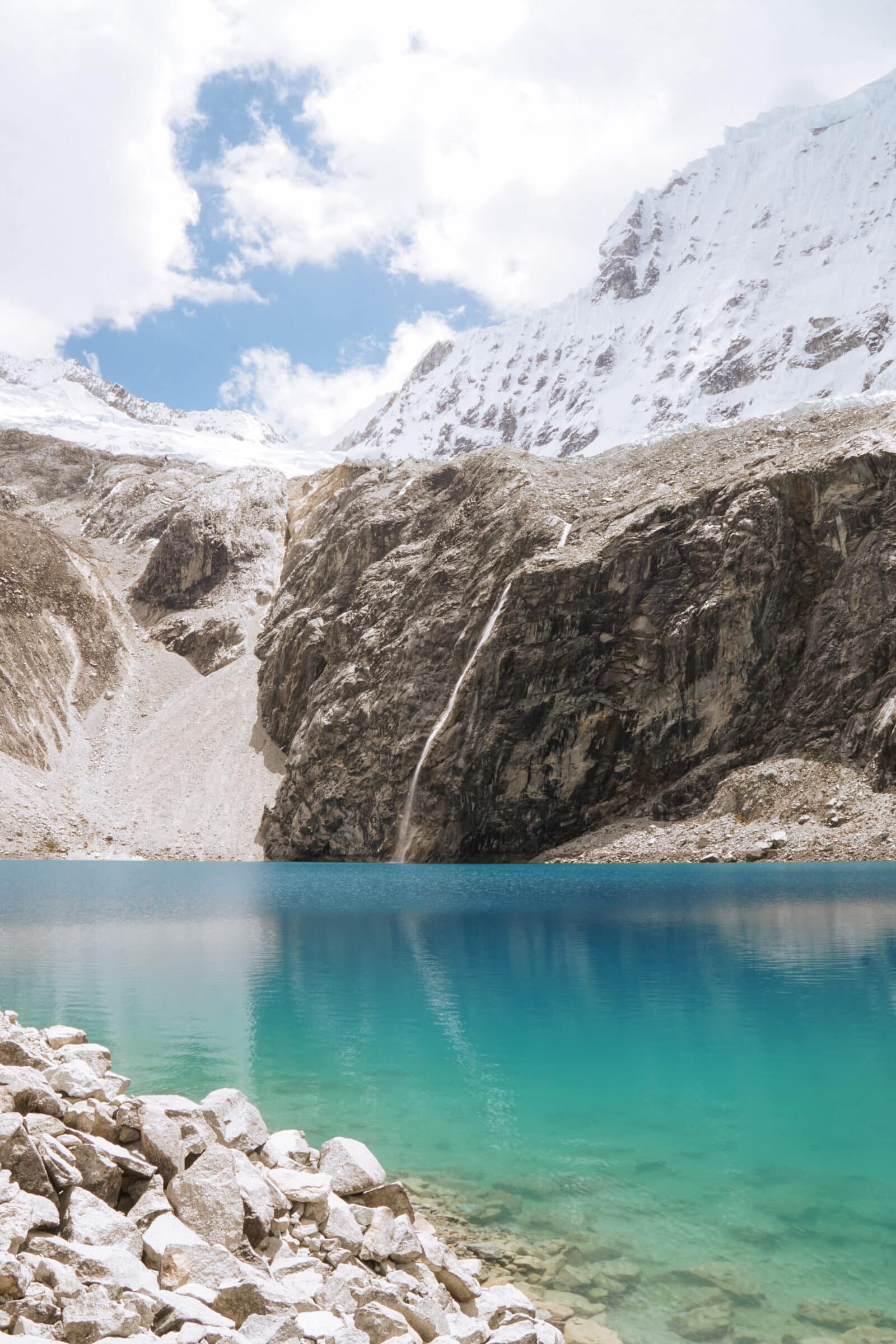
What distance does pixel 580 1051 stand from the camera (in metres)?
16.9

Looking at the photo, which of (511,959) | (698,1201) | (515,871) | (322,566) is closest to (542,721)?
(515,871)

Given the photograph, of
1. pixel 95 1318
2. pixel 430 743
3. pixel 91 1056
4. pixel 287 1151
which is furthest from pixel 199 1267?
pixel 430 743

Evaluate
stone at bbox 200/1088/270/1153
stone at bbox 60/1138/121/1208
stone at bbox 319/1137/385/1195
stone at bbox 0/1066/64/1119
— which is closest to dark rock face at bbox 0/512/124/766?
stone at bbox 200/1088/270/1153

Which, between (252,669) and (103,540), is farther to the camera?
(103,540)

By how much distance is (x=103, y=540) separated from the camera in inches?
5271

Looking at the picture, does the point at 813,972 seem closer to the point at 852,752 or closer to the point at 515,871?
the point at 515,871

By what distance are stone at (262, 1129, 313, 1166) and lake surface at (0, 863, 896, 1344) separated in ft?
6.62

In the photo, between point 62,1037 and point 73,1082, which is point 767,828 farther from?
point 73,1082

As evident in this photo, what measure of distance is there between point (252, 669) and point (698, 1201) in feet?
301

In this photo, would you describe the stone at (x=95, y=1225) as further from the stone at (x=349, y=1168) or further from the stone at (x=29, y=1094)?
the stone at (x=349, y=1168)

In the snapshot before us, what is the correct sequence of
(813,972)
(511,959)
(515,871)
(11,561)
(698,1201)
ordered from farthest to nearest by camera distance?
(11,561) → (515,871) → (511,959) → (813,972) → (698,1201)

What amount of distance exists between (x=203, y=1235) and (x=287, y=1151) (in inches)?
97.6

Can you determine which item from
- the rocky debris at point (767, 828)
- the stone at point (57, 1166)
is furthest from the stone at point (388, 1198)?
the rocky debris at point (767, 828)

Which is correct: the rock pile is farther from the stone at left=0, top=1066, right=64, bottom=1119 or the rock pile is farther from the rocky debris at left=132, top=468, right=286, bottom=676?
the rocky debris at left=132, top=468, right=286, bottom=676
